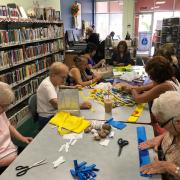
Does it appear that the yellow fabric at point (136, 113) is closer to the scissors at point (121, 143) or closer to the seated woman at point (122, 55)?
the scissors at point (121, 143)

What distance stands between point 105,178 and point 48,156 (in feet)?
1.38

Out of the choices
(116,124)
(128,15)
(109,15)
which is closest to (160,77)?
(116,124)

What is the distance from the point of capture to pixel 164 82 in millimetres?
2158

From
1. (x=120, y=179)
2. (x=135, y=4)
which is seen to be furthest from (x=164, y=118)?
(x=135, y=4)

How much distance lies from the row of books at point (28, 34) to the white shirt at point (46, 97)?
4.43 feet

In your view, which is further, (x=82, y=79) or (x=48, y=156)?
(x=82, y=79)

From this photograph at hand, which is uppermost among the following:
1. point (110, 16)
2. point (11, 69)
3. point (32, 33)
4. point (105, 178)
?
point (110, 16)

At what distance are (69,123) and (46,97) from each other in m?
0.59

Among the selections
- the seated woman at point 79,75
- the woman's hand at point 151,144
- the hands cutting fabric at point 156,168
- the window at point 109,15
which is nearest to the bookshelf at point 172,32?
the window at point 109,15

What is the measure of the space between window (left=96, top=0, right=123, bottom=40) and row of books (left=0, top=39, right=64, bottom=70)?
5.72 metres

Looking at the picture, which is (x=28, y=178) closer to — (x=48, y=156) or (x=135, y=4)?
(x=48, y=156)

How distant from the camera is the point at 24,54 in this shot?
12.7ft

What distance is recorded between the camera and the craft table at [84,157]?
124 centimetres

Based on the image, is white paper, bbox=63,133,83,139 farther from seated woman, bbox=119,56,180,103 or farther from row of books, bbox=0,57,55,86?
row of books, bbox=0,57,55,86
